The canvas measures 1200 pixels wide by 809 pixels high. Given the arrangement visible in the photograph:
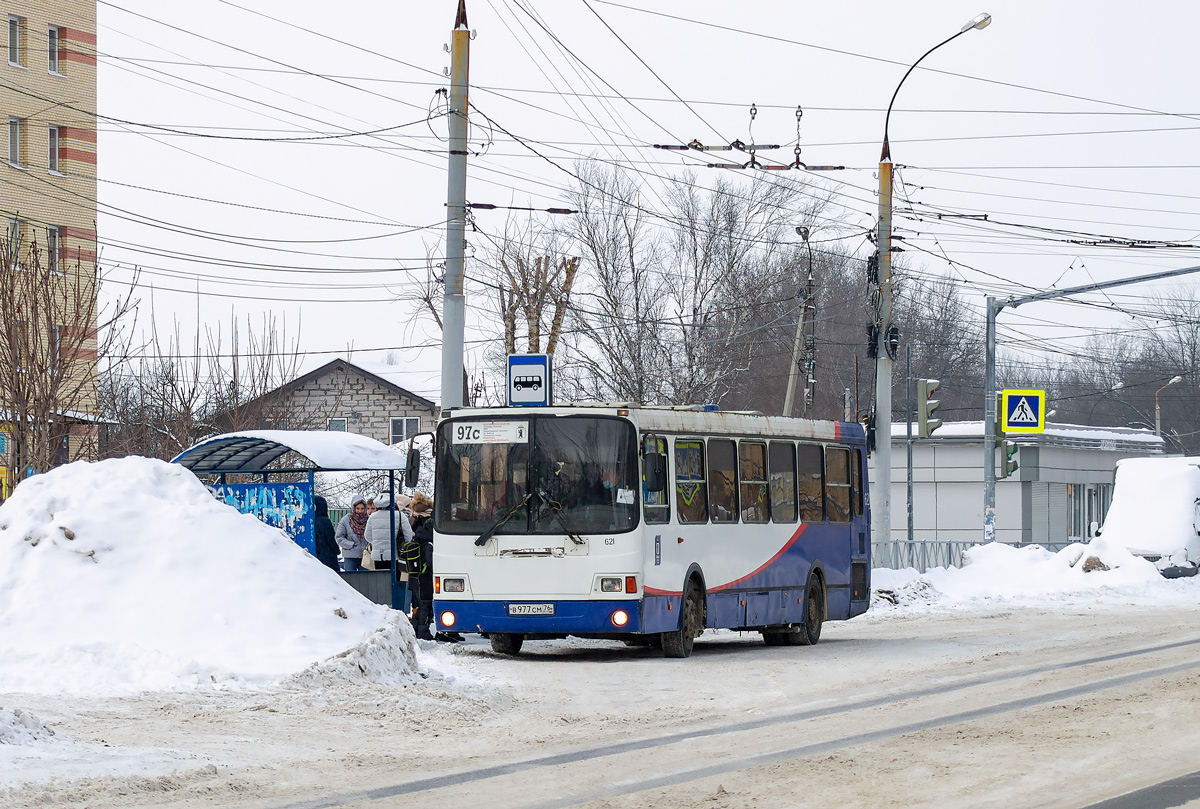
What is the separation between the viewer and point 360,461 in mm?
18062

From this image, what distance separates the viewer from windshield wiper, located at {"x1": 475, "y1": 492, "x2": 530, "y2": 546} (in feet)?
54.5

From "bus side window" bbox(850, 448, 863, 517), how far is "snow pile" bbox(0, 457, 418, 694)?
28.2 feet

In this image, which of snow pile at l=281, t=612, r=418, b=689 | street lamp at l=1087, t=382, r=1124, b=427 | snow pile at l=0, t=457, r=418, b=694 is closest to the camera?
snow pile at l=0, t=457, r=418, b=694

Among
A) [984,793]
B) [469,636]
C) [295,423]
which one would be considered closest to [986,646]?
[469,636]

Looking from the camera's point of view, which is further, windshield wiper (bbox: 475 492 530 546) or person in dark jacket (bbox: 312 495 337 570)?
person in dark jacket (bbox: 312 495 337 570)

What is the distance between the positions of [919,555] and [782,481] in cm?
1405

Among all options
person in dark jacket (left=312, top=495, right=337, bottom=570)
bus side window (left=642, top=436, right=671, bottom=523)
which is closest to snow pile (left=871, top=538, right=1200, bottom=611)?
bus side window (left=642, top=436, right=671, bottom=523)

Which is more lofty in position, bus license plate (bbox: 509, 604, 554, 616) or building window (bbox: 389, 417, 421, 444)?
building window (bbox: 389, 417, 421, 444)

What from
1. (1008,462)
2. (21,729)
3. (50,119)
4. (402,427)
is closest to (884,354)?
(1008,462)

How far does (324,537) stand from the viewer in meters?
18.9

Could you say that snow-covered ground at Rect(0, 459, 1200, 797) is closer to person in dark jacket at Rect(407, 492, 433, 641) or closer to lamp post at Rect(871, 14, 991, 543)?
person in dark jacket at Rect(407, 492, 433, 641)

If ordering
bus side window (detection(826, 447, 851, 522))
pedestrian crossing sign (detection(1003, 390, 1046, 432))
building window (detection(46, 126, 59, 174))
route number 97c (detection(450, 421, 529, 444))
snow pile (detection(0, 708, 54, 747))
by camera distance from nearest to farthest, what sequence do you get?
snow pile (detection(0, 708, 54, 747)) < route number 97c (detection(450, 421, 529, 444)) < bus side window (detection(826, 447, 851, 522)) < pedestrian crossing sign (detection(1003, 390, 1046, 432)) < building window (detection(46, 126, 59, 174))

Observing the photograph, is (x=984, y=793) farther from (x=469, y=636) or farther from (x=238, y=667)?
(x=469, y=636)

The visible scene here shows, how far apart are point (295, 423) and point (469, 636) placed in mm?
20512
